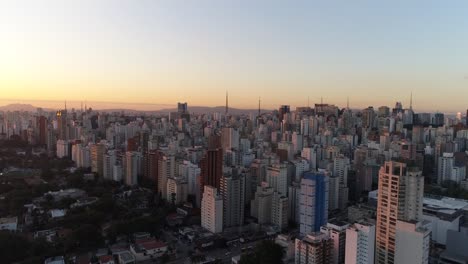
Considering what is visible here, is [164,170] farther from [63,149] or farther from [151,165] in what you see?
[63,149]

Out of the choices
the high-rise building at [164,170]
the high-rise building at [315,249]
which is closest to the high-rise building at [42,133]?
the high-rise building at [164,170]

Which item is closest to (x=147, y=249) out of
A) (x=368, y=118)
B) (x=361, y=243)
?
(x=361, y=243)

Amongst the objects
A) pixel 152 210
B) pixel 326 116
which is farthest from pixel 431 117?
pixel 152 210

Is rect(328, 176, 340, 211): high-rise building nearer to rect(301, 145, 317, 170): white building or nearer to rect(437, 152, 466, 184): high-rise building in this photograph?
rect(301, 145, 317, 170): white building

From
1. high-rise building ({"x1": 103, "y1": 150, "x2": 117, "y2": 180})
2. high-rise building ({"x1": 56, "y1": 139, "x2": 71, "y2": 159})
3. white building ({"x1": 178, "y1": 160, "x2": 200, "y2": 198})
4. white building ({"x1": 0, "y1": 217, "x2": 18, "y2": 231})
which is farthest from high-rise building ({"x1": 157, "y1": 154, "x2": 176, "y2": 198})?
high-rise building ({"x1": 56, "y1": 139, "x2": 71, "y2": 159})

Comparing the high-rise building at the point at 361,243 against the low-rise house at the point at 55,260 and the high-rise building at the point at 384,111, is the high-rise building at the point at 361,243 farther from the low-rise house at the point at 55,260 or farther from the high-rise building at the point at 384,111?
the high-rise building at the point at 384,111

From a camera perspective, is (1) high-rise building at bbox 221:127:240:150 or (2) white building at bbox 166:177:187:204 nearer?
(2) white building at bbox 166:177:187:204
